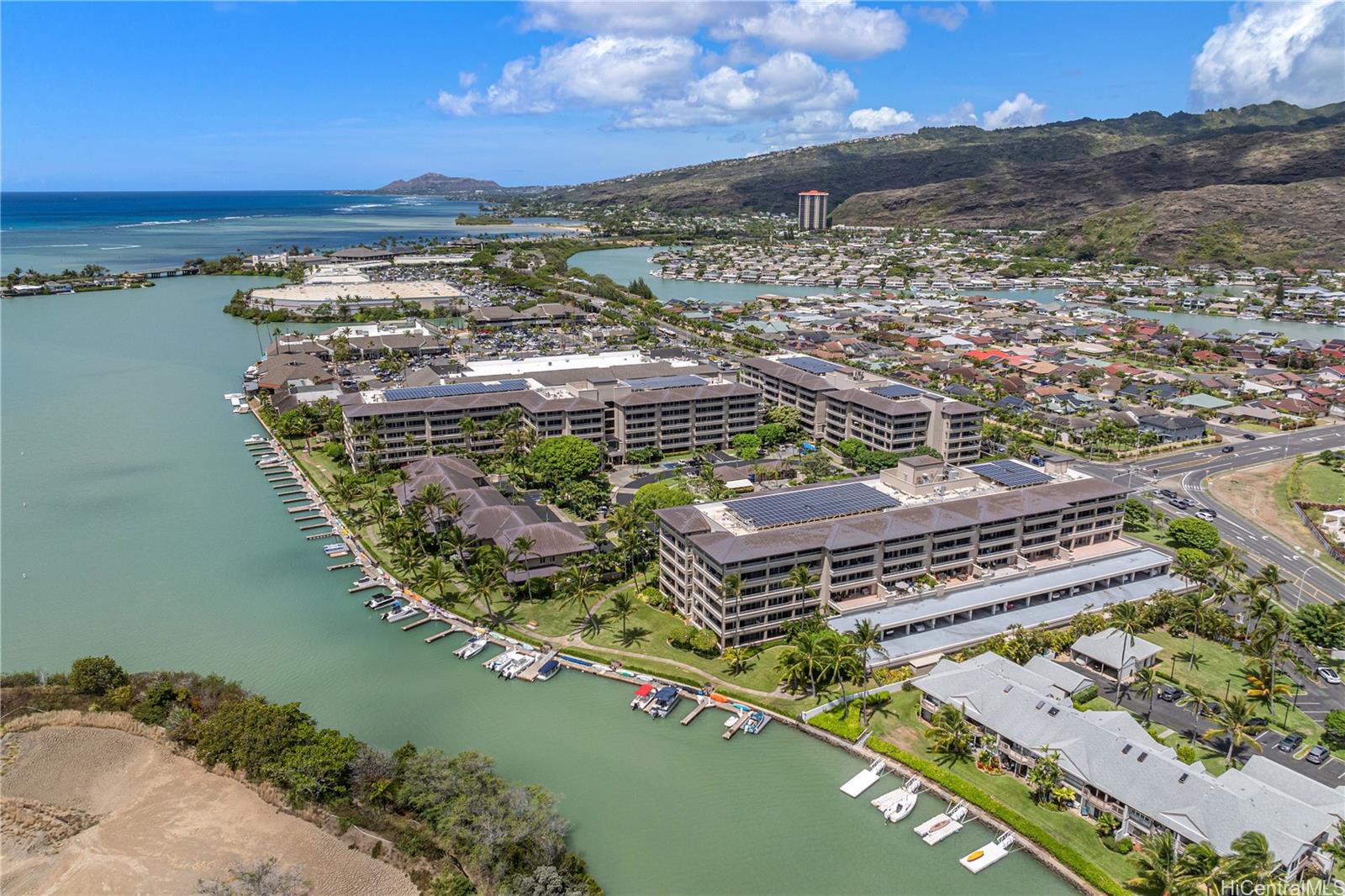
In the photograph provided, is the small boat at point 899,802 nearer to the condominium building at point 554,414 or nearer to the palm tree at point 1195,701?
the palm tree at point 1195,701

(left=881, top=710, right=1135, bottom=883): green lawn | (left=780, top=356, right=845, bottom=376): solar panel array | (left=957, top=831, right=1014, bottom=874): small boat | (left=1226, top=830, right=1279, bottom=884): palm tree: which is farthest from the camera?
(left=780, top=356, right=845, bottom=376): solar panel array

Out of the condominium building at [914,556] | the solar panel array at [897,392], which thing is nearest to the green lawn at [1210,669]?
the condominium building at [914,556]

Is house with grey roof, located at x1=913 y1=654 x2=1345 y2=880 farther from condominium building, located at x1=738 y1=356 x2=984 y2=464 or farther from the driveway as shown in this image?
condominium building, located at x1=738 y1=356 x2=984 y2=464

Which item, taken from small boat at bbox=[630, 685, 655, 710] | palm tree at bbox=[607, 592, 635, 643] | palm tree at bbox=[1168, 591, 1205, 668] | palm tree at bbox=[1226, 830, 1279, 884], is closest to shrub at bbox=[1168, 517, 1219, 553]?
palm tree at bbox=[1168, 591, 1205, 668]

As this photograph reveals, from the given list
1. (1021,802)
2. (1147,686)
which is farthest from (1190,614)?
(1021,802)

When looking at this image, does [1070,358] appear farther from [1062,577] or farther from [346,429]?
[346,429]

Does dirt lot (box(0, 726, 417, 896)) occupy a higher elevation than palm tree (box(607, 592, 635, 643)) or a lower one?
lower

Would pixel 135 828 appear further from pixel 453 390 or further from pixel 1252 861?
pixel 453 390
